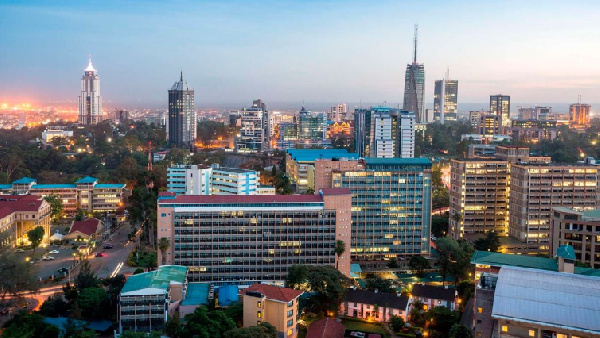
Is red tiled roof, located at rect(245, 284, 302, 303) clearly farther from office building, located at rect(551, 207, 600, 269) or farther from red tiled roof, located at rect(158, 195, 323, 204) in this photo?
office building, located at rect(551, 207, 600, 269)

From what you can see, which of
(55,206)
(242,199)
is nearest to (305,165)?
(55,206)

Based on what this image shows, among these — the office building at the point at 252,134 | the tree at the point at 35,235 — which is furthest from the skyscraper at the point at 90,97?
the tree at the point at 35,235

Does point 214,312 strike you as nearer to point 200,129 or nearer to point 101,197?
point 101,197

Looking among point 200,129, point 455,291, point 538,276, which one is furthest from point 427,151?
point 538,276

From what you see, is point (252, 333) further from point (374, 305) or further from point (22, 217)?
point (22, 217)

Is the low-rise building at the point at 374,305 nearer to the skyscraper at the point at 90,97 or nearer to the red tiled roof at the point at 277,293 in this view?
the red tiled roof at the point at 277,293
